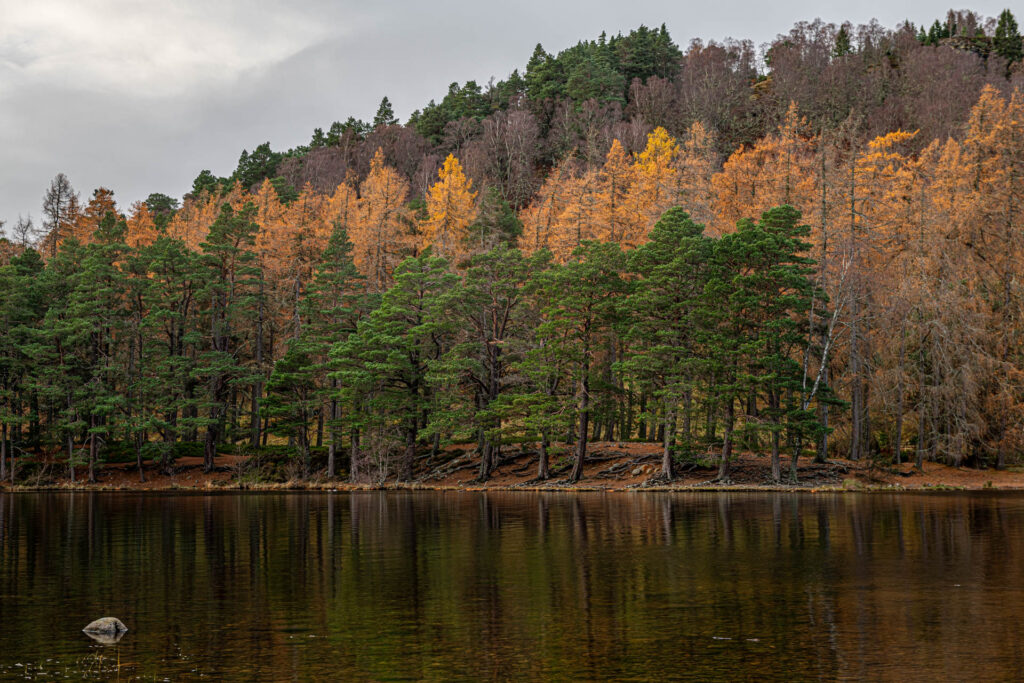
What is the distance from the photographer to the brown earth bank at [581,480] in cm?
4453

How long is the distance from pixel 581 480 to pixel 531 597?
32.6m

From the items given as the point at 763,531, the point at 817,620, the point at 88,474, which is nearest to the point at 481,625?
the point at 817,620

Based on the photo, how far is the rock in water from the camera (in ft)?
44.7

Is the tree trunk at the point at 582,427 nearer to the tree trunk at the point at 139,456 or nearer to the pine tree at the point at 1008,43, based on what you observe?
the tree trunk at the point at 139,456

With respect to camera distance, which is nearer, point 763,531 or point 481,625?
point 481,625

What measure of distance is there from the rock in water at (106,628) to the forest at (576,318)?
110ft

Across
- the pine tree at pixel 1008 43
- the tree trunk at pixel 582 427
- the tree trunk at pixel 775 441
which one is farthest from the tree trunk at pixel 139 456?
the pine tree at pixel 1008 43

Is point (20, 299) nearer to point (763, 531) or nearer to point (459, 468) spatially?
point (459, 468)

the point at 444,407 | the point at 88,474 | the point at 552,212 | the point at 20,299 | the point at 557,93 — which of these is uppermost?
the point at 557,93

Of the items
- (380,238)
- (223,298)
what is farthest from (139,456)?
(380,238)

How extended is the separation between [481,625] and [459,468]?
40.2 metres

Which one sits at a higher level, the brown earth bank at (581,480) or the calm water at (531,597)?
the calm water at (531,597)

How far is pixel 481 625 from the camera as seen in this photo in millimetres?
14055

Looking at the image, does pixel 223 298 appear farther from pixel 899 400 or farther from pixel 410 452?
pixel 899 400
